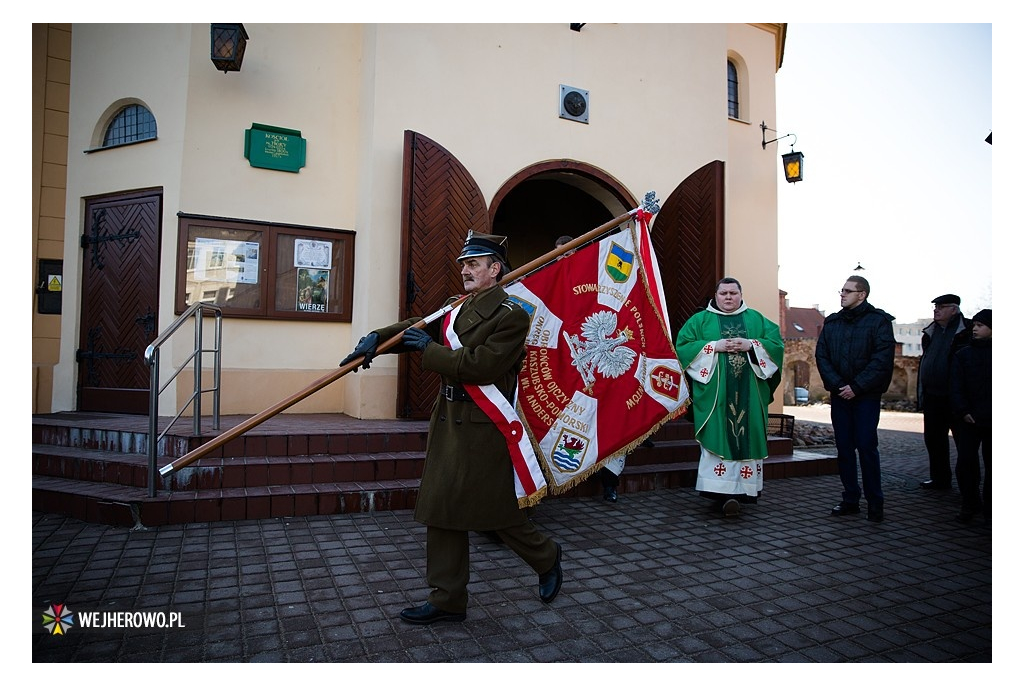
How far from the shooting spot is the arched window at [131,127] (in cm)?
712

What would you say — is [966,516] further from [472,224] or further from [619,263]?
[472,224]

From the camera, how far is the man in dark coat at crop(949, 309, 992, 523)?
5.18 m

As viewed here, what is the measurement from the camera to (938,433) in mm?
6598

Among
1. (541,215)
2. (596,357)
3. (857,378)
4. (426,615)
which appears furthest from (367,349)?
(541,215)

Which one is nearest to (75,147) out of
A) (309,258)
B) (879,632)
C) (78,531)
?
(309,258)

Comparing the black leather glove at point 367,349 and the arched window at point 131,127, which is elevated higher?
the arched window at point 131,127

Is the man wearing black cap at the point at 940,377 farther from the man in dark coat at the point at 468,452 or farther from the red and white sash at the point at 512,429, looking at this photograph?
the man in dark coat at the point at 468,452

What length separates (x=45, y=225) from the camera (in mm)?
7324

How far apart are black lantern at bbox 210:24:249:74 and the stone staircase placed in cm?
371

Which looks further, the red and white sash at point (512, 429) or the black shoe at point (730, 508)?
the black shoe at point (730, 508)

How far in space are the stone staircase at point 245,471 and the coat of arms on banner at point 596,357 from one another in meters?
1.51

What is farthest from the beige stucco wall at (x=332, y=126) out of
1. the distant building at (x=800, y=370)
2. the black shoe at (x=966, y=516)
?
the distant building at (x=800, y=370)

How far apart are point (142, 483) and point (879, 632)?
16.5ft

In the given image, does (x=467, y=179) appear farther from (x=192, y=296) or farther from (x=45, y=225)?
(x=45, y=225)
